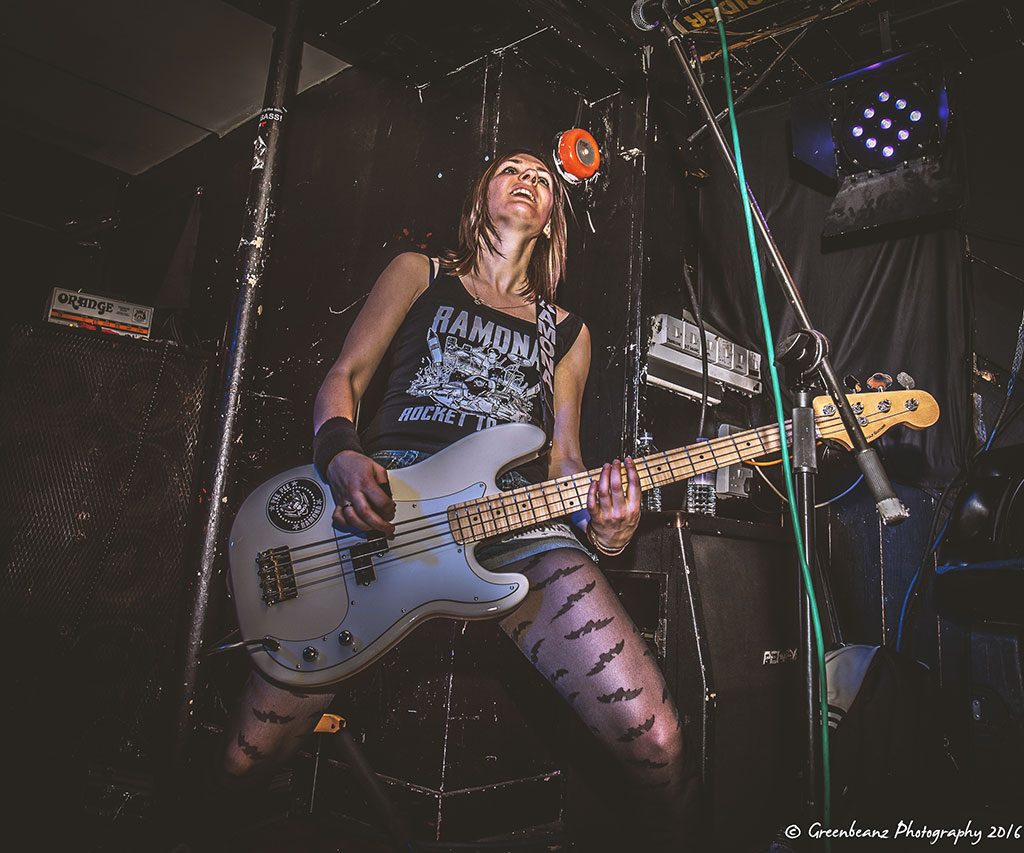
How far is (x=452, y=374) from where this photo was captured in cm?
204

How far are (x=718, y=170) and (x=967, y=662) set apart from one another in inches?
114

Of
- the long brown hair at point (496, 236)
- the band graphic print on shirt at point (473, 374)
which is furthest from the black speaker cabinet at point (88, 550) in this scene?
the long brown hair at point (496, 236)

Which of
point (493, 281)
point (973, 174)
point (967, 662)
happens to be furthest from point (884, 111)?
point (967, 662)

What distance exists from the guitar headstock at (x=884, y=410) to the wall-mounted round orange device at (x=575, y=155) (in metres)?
1.53

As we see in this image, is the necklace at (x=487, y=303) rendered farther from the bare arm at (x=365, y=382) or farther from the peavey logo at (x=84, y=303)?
the peavey logo at (x=84, y=303)

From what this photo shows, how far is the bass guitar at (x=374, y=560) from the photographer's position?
1.61 m

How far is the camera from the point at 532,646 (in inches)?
70.1

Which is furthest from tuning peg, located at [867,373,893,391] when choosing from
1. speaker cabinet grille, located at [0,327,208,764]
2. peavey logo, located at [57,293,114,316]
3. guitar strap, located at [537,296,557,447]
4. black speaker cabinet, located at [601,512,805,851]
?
peavey logo, located at [57,293,114,316]

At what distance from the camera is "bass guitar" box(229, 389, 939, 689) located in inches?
63.4

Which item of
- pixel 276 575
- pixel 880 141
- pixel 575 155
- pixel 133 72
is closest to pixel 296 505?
pixel 276 575

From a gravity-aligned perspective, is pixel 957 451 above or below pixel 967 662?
above

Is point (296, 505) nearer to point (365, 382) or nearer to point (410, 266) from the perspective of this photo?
point (365, 382)

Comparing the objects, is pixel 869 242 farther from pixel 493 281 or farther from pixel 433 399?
pixel 433 399

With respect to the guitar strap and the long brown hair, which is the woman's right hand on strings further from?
the long brown hair
